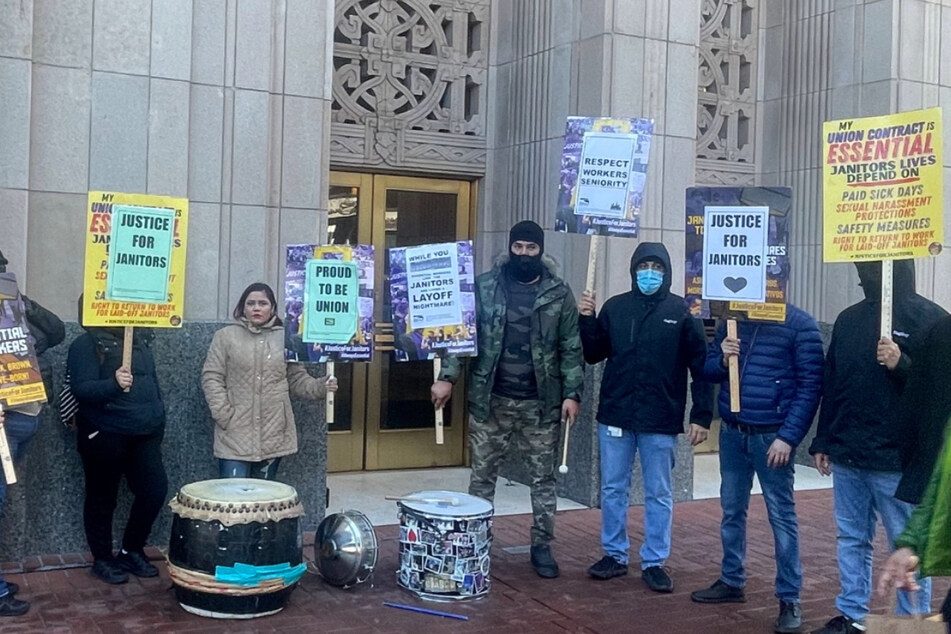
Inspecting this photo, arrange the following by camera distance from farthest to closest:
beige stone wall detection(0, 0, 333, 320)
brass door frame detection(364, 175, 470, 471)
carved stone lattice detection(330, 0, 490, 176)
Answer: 1. brass door frame detection(364, 175, 470, 471)
2. carved stone lattice detection(330, 0, 490, 176)
3. beige stone wall detection(0, 0, 333, 320)

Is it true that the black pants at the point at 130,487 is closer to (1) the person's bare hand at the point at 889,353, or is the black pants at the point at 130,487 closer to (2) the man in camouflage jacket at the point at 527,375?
(2) the man in camouflage jacket at the point at 527,375

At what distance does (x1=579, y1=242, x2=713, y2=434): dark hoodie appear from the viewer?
21.7 ft

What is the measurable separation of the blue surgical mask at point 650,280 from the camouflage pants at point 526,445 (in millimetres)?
1009

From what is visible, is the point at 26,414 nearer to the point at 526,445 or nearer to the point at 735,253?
the point at 526,445

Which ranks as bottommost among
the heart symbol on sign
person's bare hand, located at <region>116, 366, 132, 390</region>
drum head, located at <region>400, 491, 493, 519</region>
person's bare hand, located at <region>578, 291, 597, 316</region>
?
drum head, located at <region>400, 491, 493, 519</region>

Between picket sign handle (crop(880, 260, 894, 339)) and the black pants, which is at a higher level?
picket sign handle (crop(880, 260, 894, 339))

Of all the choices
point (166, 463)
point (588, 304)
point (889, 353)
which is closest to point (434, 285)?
point (588, 304)

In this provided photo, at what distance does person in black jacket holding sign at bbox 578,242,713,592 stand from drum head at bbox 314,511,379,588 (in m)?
1.46

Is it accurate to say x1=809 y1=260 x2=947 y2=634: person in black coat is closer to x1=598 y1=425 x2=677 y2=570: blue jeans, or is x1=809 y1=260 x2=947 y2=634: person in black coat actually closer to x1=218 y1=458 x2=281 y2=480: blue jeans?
x1=598 y1=425 x2=677 y2=570: blue jeans

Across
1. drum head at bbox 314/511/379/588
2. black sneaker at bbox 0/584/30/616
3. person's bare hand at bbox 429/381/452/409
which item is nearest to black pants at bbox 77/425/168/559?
black sneaker at bbox 0/584/30/616

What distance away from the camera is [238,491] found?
591cm

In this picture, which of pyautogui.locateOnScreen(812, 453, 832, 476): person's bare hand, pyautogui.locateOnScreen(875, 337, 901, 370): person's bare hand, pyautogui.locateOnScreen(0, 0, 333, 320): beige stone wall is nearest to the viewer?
pyautogui.locateOnScreen(875, 337, 901, 370): person's bare hand

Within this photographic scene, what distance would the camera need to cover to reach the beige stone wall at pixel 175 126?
22.0ft

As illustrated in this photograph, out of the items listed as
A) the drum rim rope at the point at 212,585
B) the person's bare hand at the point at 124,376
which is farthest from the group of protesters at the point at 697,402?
the person's bare hand at the point at 124,376
